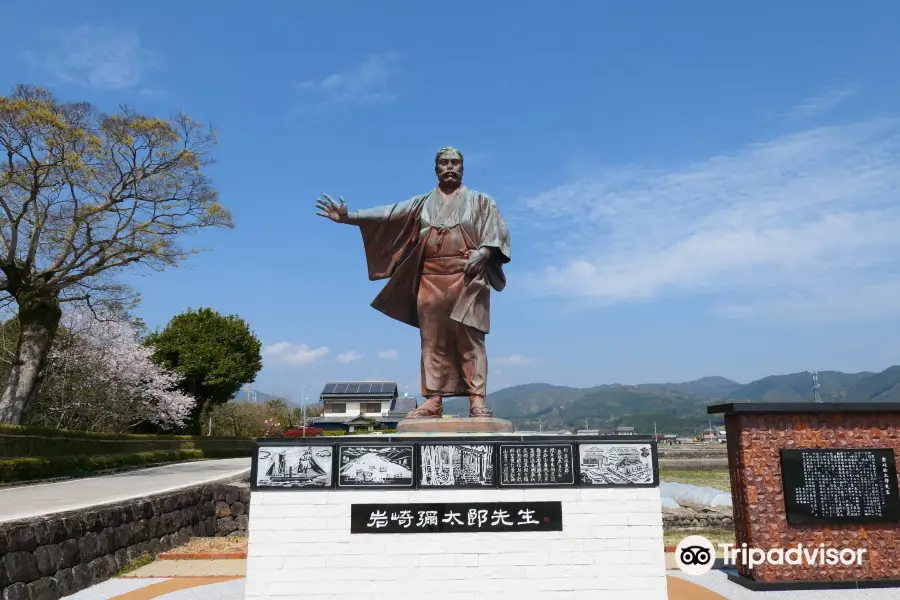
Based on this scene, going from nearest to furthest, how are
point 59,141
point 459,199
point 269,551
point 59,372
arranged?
point 269,551, point 459,199, point 59,141, point 59,372

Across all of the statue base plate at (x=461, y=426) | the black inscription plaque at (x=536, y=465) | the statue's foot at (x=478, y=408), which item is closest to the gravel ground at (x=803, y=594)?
the black inscription plaque at (x=536, y=465)

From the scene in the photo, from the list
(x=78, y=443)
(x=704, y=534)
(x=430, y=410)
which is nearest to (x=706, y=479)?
(x=704, y=534)

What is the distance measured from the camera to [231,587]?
591cm

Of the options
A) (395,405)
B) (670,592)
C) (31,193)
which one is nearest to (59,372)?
(31,193)

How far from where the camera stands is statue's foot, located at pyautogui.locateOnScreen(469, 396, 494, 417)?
18.2 ft

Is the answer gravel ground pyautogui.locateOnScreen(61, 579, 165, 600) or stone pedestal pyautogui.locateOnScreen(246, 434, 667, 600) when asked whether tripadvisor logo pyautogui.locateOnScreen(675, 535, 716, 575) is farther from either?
gravel ground pyautogui.locateOnScreen(61, 579, 165, 600)

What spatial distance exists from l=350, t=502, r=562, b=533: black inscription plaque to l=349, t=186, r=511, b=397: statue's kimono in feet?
4.42

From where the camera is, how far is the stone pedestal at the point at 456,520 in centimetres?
446

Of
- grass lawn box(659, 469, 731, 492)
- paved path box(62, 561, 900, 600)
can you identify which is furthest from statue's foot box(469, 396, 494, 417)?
grass lawn box(659, 469, 731, 492)

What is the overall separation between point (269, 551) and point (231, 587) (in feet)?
6.30

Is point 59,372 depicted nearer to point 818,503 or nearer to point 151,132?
point 151,132

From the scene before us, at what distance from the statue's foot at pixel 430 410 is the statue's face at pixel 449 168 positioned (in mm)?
2183

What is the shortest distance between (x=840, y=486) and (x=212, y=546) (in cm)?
759

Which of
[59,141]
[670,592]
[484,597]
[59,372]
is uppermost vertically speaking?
[59,141]
